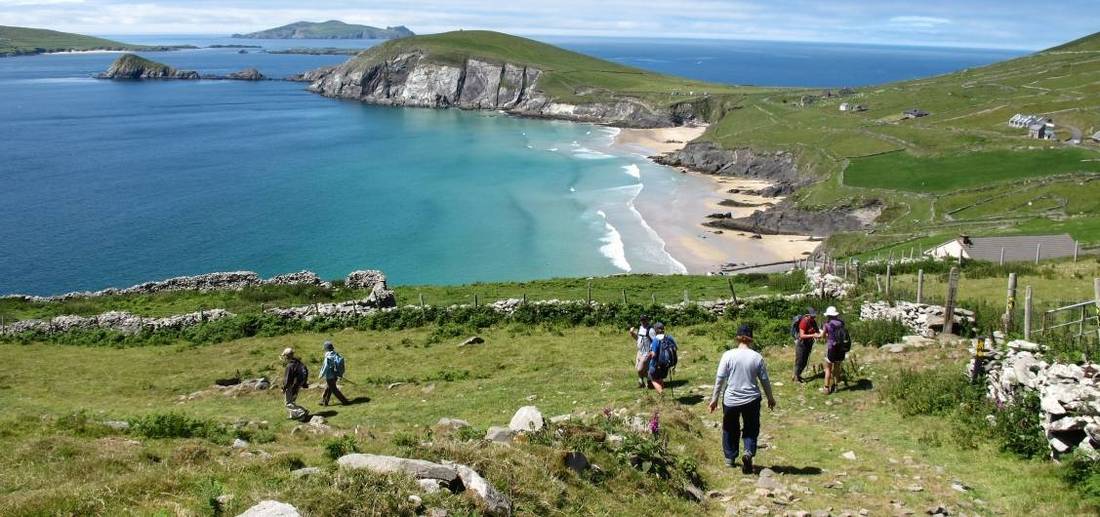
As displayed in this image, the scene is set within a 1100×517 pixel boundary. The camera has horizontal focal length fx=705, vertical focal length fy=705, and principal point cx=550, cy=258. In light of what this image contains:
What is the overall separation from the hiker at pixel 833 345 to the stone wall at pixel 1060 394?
3273 mm

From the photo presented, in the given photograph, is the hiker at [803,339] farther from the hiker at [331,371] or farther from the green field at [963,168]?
the green field at [963,168]

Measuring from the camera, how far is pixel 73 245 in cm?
7081

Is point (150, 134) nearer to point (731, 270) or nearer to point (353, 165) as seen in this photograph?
point (353, 165)

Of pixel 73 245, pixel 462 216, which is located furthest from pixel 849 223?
pixel 73 245

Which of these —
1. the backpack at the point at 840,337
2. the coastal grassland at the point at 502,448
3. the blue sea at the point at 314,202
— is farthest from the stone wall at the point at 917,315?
the blue sea at the point at 314,202

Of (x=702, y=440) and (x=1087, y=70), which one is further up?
(x=1087, y=70)

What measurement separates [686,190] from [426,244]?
4078cm

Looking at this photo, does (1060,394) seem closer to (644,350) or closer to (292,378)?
(644,350)

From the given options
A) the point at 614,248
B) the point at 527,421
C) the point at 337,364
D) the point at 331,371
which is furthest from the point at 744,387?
the point at 614,248

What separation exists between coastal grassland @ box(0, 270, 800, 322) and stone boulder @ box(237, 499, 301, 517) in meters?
29.8

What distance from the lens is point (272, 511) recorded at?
8.07m

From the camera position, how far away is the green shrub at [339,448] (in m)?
11.2

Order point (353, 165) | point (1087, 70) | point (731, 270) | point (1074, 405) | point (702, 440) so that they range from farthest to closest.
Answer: point (1087, 70) → point (353, 165) → point (731, 270) → point (702, 440) → point (1074, 405)

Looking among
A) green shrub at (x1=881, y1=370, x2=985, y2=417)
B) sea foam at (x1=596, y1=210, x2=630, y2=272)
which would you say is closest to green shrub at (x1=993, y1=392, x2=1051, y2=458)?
green shrub at (x1=881, y1=370, x2=985, y2=417)
